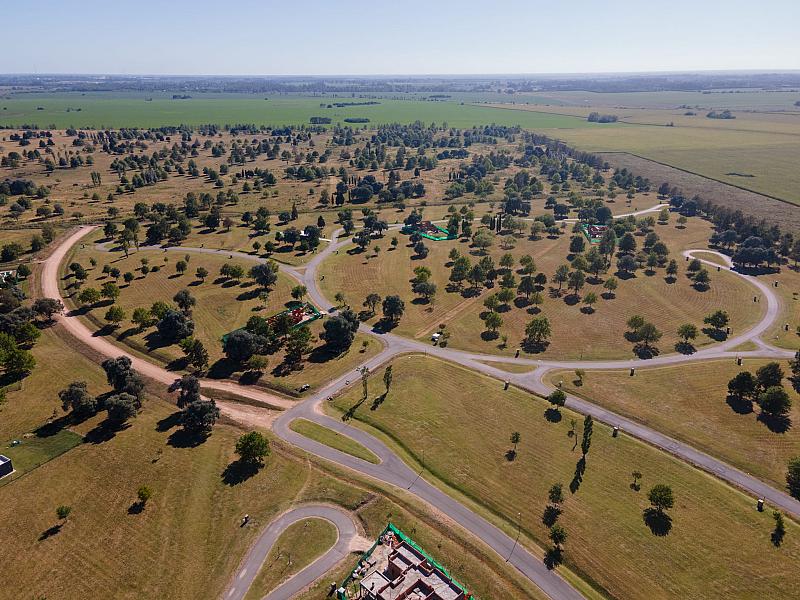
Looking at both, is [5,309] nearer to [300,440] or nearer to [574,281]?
[300,440]

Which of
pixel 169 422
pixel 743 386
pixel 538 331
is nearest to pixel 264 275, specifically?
pixel 169 422

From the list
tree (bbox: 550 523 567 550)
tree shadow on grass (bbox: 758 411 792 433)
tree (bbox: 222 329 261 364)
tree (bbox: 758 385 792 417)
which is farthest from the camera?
tree (bbox: 222 329 261 364)

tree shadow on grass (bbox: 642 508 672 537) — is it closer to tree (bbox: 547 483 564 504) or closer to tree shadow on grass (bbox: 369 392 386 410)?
tree (bbox: 547 483 564 504)

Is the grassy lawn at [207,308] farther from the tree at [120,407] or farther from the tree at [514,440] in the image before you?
the tree at [514,440]

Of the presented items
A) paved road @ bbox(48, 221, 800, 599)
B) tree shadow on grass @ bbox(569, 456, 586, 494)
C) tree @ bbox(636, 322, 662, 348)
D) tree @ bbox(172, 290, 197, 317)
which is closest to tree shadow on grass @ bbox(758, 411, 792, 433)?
paved road @ bbox(48, 221, 800, 599)

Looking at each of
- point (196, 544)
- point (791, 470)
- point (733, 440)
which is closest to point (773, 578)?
point (791, 470)

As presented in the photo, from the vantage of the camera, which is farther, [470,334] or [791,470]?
[470,334]

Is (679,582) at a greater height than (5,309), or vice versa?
(5,309)
